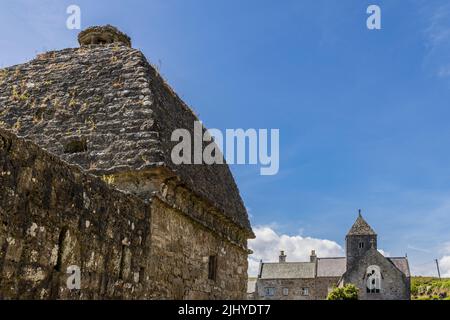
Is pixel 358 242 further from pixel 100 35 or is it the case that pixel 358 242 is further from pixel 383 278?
pixel 100 35

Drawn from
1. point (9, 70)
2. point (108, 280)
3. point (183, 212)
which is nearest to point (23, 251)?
point (108, 280)

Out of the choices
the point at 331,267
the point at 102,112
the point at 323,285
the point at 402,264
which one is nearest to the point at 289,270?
the point at 323,285

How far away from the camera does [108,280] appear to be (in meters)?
7.33

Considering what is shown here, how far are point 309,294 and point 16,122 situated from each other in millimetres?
66777

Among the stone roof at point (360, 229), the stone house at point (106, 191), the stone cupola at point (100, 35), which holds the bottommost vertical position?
the stone house at point (106, 191)

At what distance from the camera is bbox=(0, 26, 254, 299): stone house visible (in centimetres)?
570

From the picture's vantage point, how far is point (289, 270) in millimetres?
75250

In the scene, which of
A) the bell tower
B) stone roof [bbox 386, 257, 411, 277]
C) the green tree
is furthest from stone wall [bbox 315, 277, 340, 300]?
the green tree

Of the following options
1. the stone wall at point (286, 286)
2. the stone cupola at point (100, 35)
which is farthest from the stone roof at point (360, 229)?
the stone cupola at point (100, 35)

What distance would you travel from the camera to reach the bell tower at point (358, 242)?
70125 mm

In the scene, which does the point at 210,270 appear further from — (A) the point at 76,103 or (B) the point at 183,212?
(A) the point at 76,103

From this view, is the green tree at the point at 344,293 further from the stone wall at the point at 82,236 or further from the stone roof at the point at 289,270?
the stone wall at the point at 82,236

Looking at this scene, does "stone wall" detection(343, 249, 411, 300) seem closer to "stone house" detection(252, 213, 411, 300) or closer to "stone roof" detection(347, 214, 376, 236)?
"stone house" detection(252, 213, 411, 300)

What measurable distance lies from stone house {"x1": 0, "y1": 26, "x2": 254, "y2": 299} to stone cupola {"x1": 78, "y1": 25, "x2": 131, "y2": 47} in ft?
0.09
